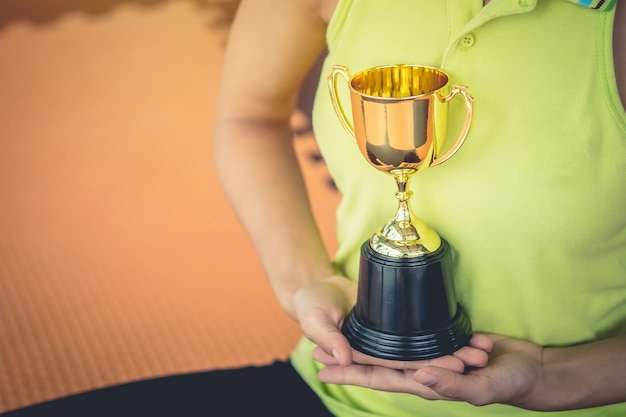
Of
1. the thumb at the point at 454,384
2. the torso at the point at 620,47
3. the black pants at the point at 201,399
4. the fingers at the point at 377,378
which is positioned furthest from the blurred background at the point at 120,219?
the torso at the point at 620,47

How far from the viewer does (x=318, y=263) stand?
1138mm

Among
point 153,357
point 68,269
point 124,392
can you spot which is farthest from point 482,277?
point 68,269

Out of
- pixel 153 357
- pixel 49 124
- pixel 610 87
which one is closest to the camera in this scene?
pixel 610 87

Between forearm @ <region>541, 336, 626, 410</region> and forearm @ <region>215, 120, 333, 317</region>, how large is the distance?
34 centimetres

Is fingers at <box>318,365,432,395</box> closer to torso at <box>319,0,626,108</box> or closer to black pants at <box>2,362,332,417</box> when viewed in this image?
black pants at <box>2,362,332,417</box>

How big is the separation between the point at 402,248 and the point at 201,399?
1.31ft

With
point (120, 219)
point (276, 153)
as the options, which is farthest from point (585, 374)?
point (120, 219)

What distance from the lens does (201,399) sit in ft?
3.60

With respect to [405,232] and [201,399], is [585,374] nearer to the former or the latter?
[405,232]

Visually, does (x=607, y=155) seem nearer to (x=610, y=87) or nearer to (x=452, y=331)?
(x=610, y=87)

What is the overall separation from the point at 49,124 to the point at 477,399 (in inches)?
117

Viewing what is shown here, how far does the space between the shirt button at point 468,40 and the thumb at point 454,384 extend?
13.5 inches

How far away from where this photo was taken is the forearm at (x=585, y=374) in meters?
0.92

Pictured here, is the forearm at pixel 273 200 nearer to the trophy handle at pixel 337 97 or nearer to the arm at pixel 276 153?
the arm at pixel 276 153
